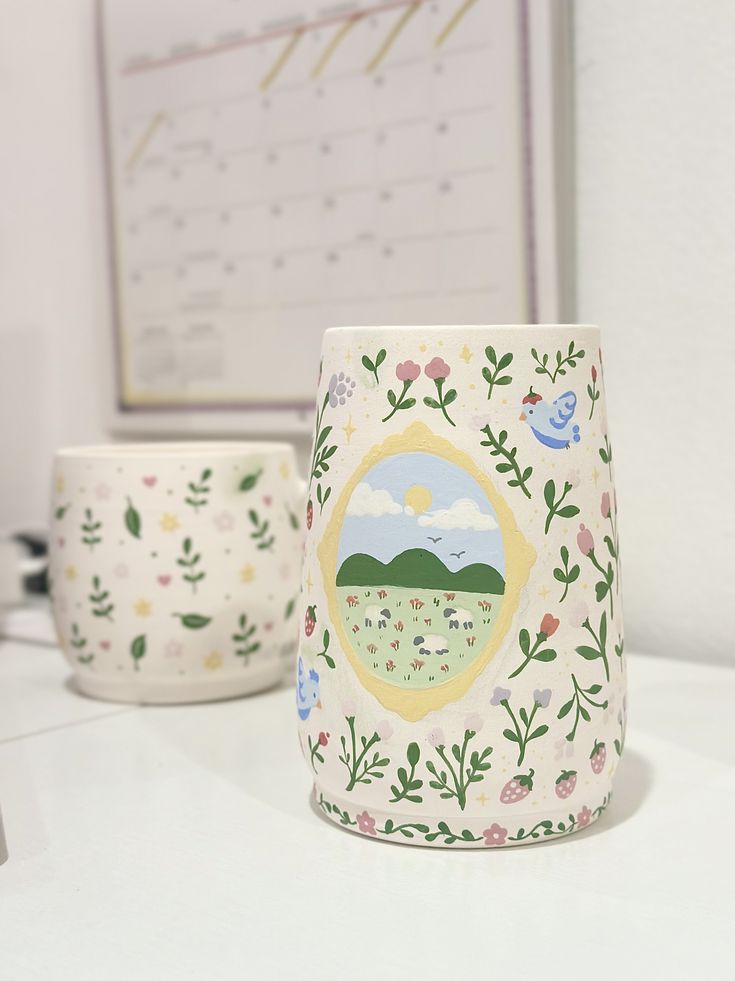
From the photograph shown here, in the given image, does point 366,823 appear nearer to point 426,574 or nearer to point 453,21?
point 426,574

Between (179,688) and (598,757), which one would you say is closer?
(598,757)

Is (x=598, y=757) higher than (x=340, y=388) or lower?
lower

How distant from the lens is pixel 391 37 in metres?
0.75

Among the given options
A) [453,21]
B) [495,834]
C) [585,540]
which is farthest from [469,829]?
[453,21]

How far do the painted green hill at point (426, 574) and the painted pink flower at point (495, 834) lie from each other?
3.4 inches

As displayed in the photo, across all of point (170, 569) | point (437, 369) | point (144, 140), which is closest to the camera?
point (437, 369)

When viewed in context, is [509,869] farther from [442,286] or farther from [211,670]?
[442,286]

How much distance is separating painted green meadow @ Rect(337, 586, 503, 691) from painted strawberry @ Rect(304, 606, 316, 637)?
0.08ft

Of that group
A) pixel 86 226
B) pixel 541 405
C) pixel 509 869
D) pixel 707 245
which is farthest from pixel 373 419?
pixel 86 226

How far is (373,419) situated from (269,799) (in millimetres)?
175

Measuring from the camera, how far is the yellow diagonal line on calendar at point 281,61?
0.80 meters

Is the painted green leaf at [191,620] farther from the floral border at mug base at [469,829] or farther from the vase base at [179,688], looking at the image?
the floral border at mug base at [469,829]

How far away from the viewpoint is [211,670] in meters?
0.62

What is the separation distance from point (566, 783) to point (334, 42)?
55 centimetres
